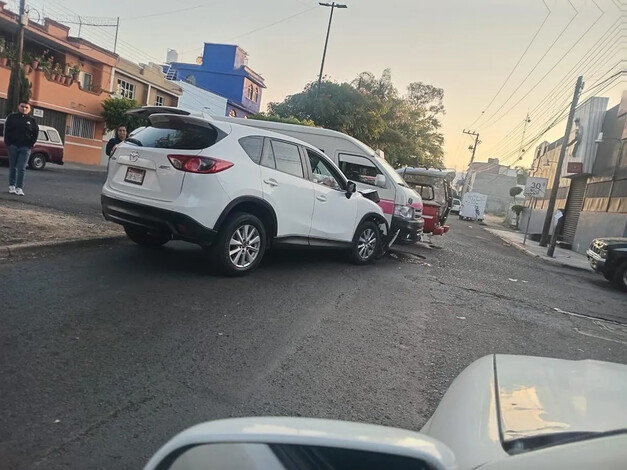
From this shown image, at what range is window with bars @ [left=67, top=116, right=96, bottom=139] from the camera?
28828mm

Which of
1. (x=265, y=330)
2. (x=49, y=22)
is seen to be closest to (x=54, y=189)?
(x=265, y=330)

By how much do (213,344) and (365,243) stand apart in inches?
202

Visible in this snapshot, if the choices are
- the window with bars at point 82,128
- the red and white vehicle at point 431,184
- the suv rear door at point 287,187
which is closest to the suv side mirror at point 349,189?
the suv rear door at point 287,187

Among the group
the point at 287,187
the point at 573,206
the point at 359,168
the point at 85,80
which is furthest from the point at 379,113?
the point at 287,187

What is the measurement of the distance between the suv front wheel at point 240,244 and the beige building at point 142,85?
92.0ft

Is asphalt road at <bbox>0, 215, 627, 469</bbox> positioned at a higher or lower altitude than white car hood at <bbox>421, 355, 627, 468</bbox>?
lower

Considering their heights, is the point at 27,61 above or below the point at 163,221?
above

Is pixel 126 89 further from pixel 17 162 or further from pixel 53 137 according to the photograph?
pixel 17 162

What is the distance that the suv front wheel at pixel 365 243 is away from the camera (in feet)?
29.3

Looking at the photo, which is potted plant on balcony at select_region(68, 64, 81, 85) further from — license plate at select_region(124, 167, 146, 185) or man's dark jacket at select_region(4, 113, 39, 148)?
license plate at select_region(124, 167, 146, 185)

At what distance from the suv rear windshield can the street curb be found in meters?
1.71

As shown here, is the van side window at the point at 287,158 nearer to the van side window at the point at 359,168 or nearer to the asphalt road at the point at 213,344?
the asphalt road at the point at 213,344

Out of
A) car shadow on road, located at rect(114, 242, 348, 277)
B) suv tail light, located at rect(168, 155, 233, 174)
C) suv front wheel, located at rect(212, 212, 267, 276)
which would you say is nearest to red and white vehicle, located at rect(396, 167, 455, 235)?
car shadow on road, located at rect(114, 242, 348, 277)

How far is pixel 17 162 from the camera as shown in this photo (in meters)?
10.1
